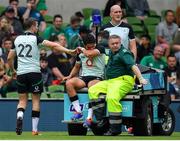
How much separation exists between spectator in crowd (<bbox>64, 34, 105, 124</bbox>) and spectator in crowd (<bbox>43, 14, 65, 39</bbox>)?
21.1 feet

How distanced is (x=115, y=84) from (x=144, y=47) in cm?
731

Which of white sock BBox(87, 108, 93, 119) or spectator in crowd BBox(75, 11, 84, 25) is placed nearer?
white sock BBox(87, 108, 93, 119)

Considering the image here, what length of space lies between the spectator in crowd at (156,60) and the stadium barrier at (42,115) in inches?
85.8

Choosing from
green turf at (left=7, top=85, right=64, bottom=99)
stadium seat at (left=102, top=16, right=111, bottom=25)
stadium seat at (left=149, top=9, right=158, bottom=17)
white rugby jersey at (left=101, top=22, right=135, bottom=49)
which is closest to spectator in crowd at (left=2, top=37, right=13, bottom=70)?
green turf at (left=7, top=85, right=64, bottom=99)

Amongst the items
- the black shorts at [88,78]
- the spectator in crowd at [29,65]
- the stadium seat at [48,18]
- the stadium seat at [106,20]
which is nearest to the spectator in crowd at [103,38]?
the black shorts at [88,78]

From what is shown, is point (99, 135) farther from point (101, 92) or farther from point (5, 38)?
point (5, 38)

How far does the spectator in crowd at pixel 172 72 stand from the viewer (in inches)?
893

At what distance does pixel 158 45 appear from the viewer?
80.5 feet

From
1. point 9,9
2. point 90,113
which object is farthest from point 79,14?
point 90,113

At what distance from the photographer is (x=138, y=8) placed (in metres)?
26.8

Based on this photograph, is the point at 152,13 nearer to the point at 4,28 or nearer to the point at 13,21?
the point at 13,21

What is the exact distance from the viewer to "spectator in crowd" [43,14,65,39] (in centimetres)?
2450

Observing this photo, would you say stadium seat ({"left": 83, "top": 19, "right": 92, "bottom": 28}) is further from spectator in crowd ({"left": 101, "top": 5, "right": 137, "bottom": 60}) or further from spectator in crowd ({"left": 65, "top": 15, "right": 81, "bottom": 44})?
spectator in crowd ({"left": 101, "top": 5, "right": 137, "bottom": 60})

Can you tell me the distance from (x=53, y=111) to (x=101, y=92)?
4.05m
